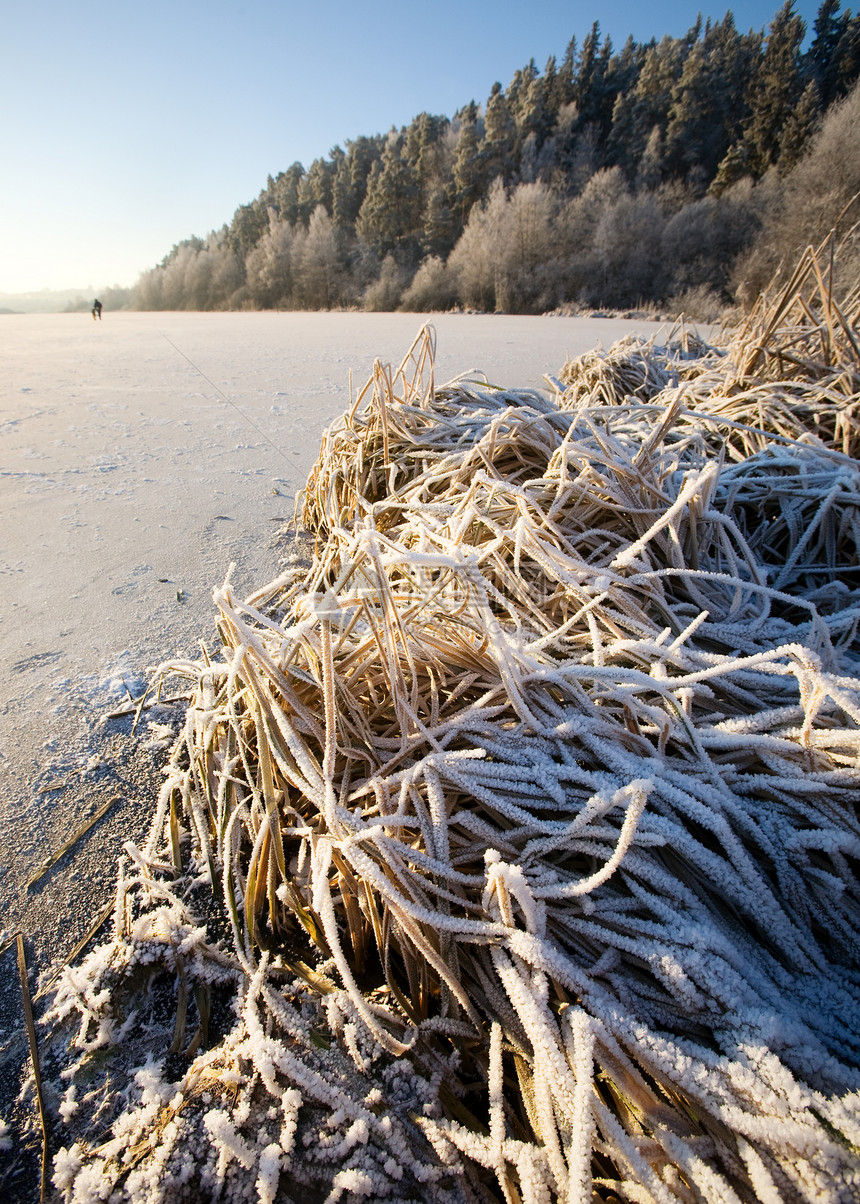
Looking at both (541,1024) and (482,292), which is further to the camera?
(482,292)

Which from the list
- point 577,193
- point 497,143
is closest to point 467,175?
point 497,143

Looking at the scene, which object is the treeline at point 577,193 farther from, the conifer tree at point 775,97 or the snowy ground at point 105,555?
the snowy ground at point 105,555

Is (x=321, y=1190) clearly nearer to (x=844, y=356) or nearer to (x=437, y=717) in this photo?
(x=437, y=717)

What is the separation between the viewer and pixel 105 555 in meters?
1.38

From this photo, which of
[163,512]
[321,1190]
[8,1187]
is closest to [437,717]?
[321,1190]

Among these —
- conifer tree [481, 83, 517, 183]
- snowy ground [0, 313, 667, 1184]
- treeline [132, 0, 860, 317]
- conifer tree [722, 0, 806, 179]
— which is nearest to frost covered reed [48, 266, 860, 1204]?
snowy ground [0, 313, 667, 1184]

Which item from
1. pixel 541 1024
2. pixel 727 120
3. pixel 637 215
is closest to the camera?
pixel 541 1024

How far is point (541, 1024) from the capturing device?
1.57 ft

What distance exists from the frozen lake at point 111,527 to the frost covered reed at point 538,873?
178 mm

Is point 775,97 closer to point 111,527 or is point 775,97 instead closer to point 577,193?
point 577,193

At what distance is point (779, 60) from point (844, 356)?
3237 cm

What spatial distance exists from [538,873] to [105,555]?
129 centimetres

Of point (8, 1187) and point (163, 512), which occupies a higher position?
point (163, 512)

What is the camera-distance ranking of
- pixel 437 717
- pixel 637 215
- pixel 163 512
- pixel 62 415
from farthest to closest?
pixel 637 215
pixel 62 415
pixel 163 512
pixel 437 717
